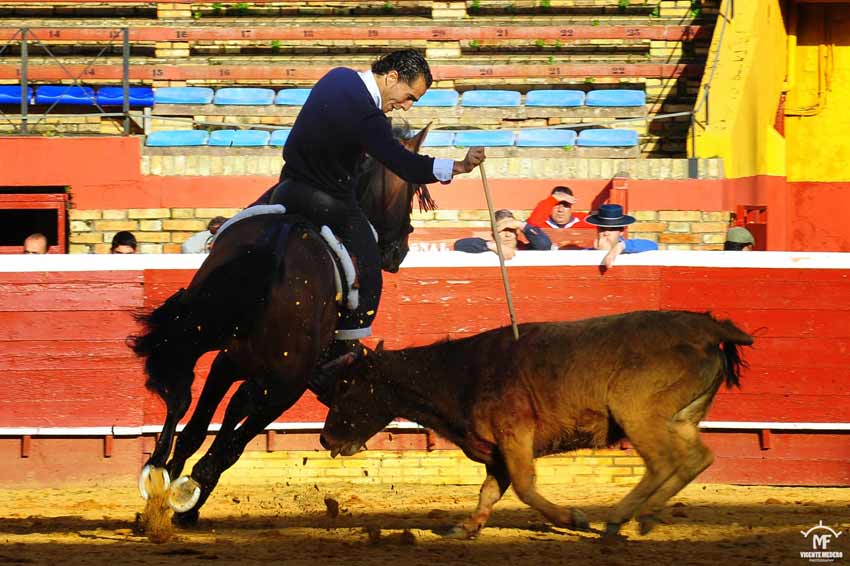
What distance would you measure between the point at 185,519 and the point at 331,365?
0.93m

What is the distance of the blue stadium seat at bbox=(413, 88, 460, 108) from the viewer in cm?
1226

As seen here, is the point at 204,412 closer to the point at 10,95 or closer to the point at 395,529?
the point at 395,529

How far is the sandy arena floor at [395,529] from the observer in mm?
4680

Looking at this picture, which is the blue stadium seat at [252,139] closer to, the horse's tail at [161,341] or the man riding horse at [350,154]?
the man riding horse at [350,154]

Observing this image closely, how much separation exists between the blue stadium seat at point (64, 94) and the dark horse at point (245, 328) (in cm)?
761

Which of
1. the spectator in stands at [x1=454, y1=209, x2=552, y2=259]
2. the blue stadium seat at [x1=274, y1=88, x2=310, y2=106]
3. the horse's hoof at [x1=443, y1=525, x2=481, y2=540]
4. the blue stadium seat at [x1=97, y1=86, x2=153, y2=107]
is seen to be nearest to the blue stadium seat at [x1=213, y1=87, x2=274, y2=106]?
the blue stadium seat at [x1=274, y1=88, x2=310, y2=106]

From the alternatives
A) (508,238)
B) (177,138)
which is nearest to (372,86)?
(508,238)

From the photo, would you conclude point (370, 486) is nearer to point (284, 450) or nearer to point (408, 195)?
point (284, 450)

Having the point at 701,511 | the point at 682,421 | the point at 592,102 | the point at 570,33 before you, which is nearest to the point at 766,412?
the point at 701,511

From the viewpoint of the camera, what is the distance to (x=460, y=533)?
206 inches

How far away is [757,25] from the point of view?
40.9 feet

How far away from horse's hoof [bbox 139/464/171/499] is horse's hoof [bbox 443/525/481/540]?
1193mm

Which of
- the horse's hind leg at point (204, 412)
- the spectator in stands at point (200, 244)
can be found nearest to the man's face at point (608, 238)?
the spectator in stands at point (200, 244)

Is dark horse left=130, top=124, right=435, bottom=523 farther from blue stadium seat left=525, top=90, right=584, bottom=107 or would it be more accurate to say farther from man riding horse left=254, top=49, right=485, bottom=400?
blue stadium seat left=525, top=90, right=584, bottom=107
